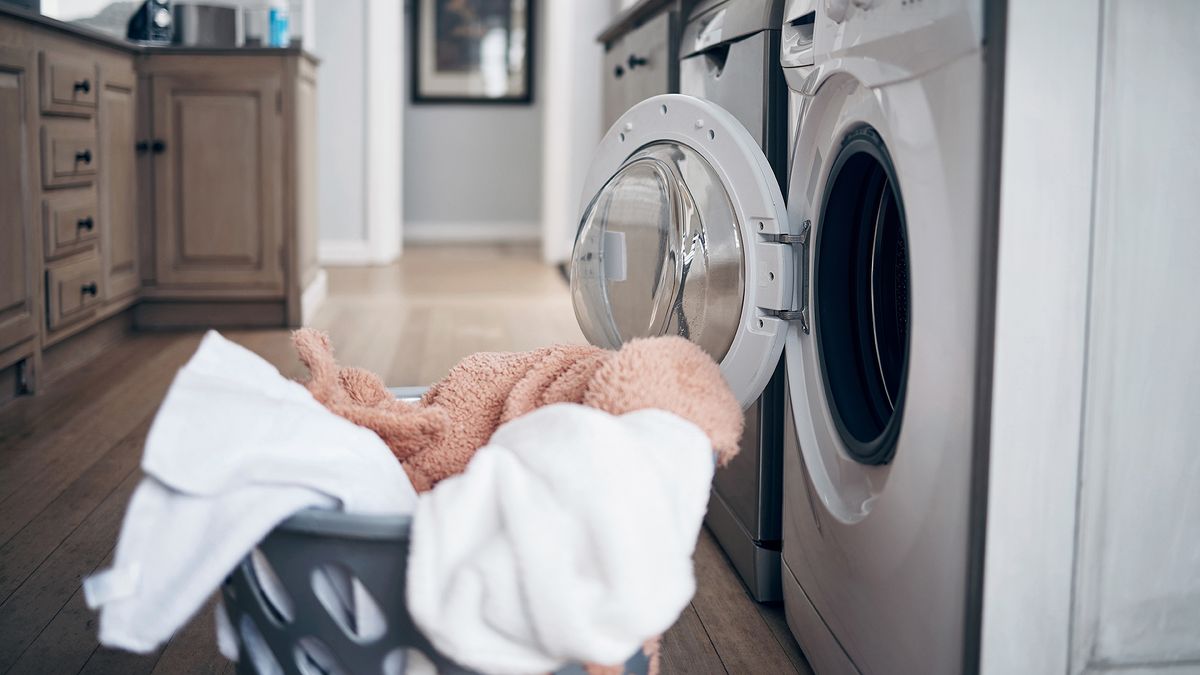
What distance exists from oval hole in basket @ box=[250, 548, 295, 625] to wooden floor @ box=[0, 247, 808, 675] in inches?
17.8

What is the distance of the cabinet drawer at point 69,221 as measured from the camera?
241 centimetres

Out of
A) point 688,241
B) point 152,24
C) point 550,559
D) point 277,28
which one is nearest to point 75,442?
point 688,241

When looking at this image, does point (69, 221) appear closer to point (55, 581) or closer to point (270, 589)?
point (55, 581)

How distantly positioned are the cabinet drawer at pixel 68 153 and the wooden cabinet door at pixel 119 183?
0.10 metres

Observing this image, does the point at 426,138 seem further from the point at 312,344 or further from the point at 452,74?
the point at 312,344

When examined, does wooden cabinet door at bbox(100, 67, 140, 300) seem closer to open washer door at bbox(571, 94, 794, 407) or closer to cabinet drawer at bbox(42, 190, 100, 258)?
cabinet drawer at bbox(42, 190, 100, 258)

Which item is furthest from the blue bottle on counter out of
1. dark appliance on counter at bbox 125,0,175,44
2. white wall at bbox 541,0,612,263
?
white wall at bbox 541,0,612,263

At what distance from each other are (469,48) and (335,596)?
6196mm

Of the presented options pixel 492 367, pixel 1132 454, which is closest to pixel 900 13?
pixel 1132 454

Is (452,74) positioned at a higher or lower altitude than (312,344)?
higher

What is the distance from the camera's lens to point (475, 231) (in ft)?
22.3

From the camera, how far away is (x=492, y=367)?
3.52ft

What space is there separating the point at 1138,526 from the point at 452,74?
620 centimetres

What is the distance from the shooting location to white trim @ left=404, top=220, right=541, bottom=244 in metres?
6.69
